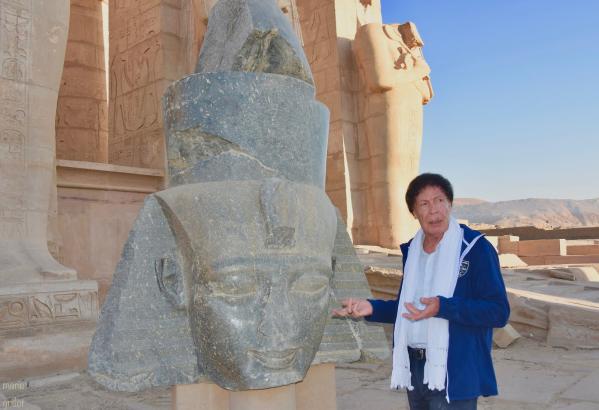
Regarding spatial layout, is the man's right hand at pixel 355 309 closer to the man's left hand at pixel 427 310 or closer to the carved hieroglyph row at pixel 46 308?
the man's left hand at pixel 427 310

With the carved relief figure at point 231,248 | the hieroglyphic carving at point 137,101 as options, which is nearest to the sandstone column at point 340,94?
the hieroglyphic carving at point 137,101

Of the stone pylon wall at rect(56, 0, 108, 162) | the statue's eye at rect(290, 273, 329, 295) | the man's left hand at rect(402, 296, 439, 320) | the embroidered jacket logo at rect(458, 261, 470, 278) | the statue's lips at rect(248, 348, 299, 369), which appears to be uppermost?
the stone pylon wall at rect(56, 0, 108, 162)

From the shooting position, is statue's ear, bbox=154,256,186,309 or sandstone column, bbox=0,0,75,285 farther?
sandstone column, bbox=0,0,75,285

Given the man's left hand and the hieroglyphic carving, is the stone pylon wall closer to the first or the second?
the hieroglyphic carving

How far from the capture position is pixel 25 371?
354 centimetres

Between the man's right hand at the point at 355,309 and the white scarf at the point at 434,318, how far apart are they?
0.14 metres

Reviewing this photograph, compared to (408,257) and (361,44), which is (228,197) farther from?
(361,44)

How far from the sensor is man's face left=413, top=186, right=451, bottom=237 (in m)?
1.69

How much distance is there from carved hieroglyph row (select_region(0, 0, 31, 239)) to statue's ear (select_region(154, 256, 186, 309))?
286 cm

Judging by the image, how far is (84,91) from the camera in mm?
7766

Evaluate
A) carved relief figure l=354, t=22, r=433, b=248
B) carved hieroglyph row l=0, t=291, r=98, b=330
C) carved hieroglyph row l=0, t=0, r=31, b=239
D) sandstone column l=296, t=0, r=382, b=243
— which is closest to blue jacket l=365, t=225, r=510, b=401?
carved hieroglyph row l=0, t=291, r=98, b=330

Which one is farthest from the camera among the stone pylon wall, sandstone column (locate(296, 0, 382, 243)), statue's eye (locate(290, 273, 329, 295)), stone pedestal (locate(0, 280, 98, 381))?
sandstone column (locate(296, 0, 382, 243))

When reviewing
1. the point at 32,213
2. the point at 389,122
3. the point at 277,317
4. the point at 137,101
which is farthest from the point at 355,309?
the point at 389,122

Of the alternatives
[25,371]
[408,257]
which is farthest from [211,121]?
[25,371]
